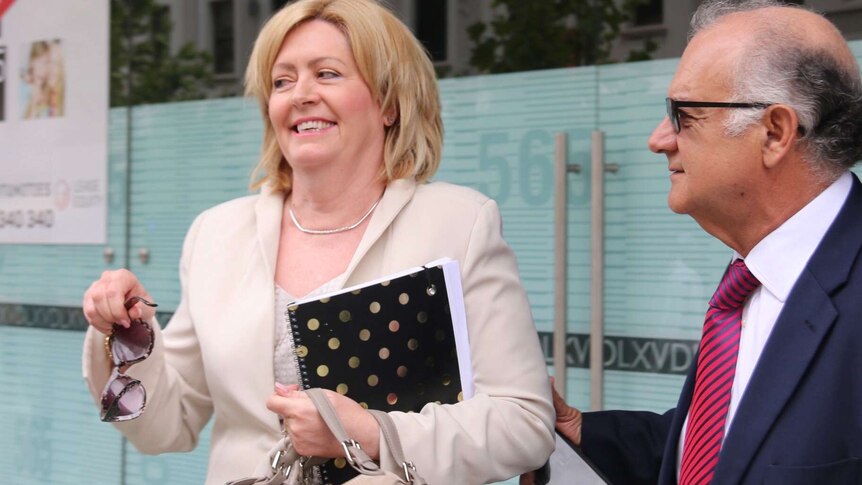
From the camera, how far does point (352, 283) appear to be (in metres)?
2.41

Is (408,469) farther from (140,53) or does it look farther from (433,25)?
(140,53)

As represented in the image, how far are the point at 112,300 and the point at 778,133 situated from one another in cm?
135

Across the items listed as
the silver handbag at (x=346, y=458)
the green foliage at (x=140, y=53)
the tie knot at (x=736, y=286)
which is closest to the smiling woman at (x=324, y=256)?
the silver handbag at (x=346, y=458)

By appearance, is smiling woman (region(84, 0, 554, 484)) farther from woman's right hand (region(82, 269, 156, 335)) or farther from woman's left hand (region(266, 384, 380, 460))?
woman's left hand (region(266, 384, 380, 460))

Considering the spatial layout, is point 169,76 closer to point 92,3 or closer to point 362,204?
point 92,3

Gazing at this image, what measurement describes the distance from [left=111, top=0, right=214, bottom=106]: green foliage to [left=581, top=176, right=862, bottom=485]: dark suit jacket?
4051 mm

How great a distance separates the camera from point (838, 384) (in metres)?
1.77

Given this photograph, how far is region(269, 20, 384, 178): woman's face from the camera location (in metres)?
2.47

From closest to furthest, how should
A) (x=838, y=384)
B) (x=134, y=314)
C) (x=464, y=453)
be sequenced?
1. (x=838, y=384)
2. (x=464, y=453)
3. (x=134, y=314)

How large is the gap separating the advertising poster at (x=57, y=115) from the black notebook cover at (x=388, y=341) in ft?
11.9

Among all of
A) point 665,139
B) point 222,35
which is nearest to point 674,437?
point 665,139

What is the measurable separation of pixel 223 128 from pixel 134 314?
289cm

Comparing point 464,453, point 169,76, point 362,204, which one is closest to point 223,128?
point 169,76

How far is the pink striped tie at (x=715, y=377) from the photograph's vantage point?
1.99 metres
